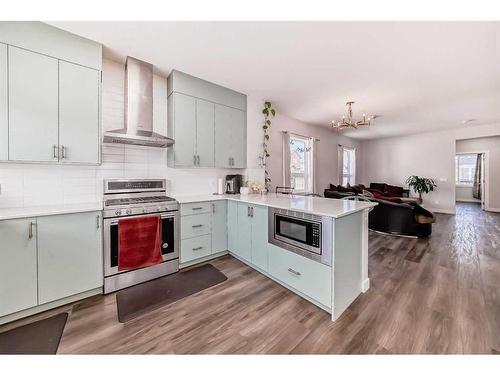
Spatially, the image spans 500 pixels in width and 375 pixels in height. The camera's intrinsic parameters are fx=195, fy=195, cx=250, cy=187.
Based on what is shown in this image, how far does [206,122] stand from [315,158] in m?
3.61

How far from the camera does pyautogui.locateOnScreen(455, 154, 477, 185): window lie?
28.0 ft

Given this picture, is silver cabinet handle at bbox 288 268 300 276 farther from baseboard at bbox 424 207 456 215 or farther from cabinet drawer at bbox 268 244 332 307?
baseboard at bbox 424 207 456 215

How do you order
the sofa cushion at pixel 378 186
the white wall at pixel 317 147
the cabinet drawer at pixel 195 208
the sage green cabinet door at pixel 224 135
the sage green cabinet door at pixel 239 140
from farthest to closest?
the sofa cushion at pixel 378 186, the white wall at pixel 317 147, the sage green cabinet door at pixel 239 140, the sage green cabinet door at pixel 224 135, the cabinet drawer at pixel 195 208

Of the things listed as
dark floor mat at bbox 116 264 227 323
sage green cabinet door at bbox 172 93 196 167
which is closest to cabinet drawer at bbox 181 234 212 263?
dark floor mat at bbox 116 264 227 323

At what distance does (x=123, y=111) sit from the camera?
2572mm

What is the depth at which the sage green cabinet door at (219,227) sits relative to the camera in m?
2.78

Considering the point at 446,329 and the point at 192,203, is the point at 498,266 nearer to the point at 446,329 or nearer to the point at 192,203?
the point at 446,329

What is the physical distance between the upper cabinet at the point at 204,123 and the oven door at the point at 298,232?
5.06 ft

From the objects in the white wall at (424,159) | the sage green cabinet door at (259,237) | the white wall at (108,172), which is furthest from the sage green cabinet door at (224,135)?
the white wall at (424,159)

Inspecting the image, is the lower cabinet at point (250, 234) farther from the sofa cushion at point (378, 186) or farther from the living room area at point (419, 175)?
the sofa cushion at point (378, 186)

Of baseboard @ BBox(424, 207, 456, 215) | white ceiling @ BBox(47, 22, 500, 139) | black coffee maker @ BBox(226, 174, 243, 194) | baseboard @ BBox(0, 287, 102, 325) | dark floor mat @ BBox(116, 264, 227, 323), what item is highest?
white ceiling @ BBox(47, 22, 500, 139)

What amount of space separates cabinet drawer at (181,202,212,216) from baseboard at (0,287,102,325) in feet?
3.75

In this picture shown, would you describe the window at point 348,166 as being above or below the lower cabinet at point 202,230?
above
